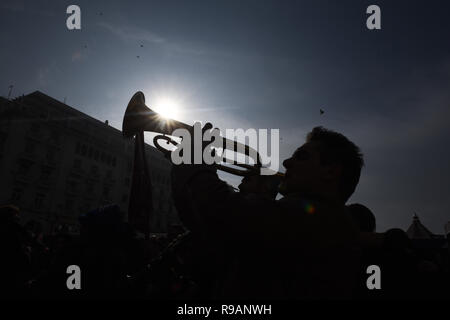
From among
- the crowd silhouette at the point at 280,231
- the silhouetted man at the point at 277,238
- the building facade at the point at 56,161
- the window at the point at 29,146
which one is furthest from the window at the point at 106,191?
the silhouetted man at the point at 277,238

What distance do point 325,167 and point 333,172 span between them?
0.16ft

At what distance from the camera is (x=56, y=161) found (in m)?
31.4

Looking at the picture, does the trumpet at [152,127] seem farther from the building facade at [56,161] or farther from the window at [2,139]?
the window at [2,139]

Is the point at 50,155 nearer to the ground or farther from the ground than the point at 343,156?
farther from the ground

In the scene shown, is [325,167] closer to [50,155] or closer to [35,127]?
[35,127]

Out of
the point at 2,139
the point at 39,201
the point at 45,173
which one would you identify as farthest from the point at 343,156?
the point at 45,173

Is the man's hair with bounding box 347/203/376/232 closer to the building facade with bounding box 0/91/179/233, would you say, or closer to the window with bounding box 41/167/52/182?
the building facade with bounding box 0/91/179/233

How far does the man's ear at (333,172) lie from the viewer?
136 centimetres

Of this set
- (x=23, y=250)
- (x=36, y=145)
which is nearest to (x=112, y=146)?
(x=36, y=145)

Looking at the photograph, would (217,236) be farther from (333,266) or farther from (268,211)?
(333,266)

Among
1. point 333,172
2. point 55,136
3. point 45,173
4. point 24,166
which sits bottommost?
point 333,172

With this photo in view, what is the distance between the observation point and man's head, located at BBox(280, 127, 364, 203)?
1327 mm

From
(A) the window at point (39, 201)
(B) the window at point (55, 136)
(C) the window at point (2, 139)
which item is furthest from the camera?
(B) the window at point (55, 136)

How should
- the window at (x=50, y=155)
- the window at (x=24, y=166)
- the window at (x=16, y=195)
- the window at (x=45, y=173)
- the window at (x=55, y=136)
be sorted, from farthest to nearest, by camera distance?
the window at (x=55, y=136), the window at (x=50, y=155), the window at (x=45, y=173), the window at (x=24, y=166), the window at (x=16, y=195)
